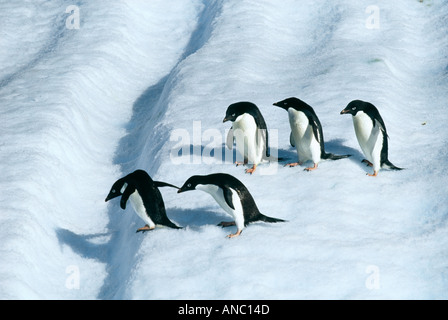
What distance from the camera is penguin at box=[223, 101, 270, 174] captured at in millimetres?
7086

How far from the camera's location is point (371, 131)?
709cm

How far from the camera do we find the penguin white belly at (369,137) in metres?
7.05

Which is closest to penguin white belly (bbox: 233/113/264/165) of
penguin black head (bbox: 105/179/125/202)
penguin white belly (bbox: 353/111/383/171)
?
penguin white belly (bbox: 353/111/383/171)

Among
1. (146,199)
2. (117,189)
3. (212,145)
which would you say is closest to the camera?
(146,199)

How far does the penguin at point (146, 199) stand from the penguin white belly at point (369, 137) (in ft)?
7.17

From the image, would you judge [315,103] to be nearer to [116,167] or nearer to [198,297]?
[116,167]

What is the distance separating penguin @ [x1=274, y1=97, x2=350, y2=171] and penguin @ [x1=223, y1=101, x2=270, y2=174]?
30cm

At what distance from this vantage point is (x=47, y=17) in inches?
563

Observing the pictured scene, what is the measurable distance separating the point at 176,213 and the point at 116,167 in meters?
2.36

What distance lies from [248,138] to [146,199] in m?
1.47

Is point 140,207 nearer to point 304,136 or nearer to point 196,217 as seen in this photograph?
point 196,217

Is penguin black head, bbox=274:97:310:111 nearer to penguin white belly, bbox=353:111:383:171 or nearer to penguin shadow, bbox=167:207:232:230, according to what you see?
penguin white belly, bbox=353:111:383:171

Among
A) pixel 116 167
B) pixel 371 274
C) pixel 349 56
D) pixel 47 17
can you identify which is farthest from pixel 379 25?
pixel 371 274

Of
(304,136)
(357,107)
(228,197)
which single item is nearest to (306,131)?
(304,136)
